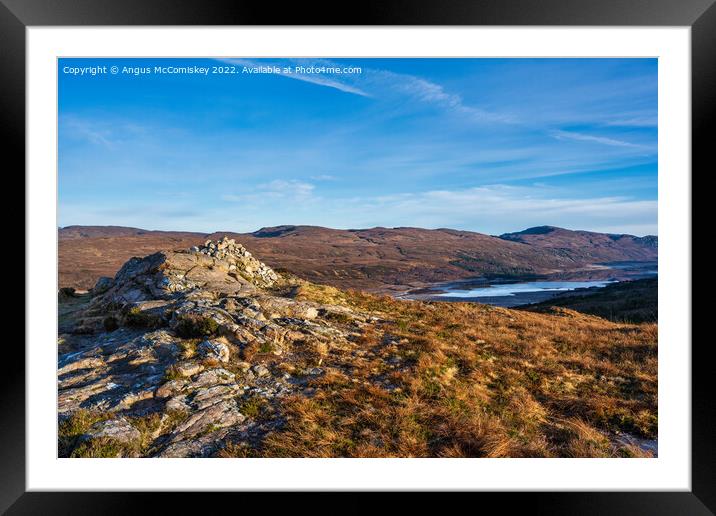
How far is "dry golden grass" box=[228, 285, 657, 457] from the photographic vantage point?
470 centimetres

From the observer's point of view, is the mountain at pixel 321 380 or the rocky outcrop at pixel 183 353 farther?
the rocky outcrop at pixel 183 353

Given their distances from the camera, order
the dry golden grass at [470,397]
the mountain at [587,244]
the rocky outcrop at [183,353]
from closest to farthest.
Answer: the dry golden grass at [470,397] < the rocky outcrop at [183,353] < the mountain at [587,244]

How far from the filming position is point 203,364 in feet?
22.2

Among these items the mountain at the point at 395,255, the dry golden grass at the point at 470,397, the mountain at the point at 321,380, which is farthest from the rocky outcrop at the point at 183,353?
the mountain at the point at 395,255

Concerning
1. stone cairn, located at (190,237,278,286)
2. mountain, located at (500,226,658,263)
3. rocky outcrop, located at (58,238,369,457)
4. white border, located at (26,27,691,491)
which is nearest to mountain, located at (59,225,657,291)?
mountain, located at (500,226,658,263)

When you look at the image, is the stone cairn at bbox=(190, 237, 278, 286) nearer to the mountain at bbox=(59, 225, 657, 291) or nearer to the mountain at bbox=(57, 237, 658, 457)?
the mountain at bbox=(57, 237, 658, 457)

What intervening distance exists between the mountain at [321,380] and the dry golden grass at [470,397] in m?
0.03

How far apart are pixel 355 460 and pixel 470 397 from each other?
2818mm

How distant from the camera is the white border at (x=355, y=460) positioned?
4.41 metres
